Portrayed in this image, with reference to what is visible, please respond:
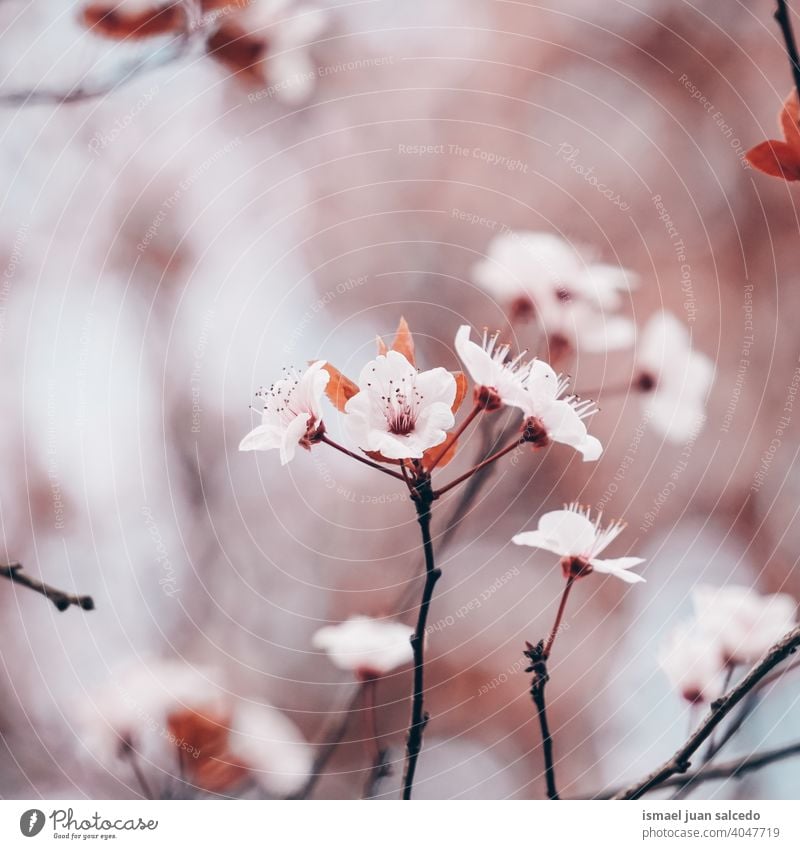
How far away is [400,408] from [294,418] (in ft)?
0.24

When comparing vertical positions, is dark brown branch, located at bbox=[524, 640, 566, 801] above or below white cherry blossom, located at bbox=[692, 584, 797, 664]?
below

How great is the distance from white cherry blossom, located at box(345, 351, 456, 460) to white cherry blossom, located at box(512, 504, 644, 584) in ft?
0.44

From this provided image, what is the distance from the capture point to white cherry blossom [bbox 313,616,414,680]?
0.47 metres

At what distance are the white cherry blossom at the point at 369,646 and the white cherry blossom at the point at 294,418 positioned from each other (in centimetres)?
16

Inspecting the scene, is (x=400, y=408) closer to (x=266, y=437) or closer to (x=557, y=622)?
(x=266, y=437)

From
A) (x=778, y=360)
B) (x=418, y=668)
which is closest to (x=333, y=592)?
(x=418, y=668)

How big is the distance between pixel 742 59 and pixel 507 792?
61 centimetres

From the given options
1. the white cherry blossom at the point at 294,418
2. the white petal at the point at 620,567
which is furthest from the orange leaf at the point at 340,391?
the white petal at the point at 620,567

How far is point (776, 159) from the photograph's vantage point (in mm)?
492

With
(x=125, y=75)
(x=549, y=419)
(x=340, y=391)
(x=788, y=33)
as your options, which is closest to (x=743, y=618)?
(x=549, y=419)

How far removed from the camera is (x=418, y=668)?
18.4 inches

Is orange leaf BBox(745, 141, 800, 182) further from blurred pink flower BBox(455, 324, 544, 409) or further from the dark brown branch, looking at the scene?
the dark brown branch

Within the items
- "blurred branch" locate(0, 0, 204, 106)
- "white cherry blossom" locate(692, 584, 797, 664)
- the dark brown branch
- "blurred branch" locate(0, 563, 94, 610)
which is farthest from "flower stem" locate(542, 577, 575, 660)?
"blurred branch" locate(0, 0, 204, 106)
